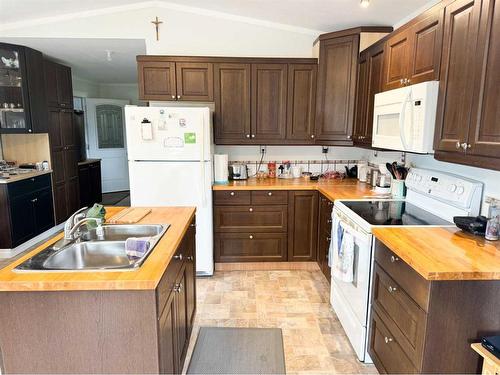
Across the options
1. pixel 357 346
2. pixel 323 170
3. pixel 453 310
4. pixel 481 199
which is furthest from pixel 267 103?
pixel 453 310

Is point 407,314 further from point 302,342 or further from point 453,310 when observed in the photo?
point 302,342

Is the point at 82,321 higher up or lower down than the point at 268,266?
higher up

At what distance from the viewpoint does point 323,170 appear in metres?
4.09

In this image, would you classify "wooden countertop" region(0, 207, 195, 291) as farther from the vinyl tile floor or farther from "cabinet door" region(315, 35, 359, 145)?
"cabinet door" region(315, 35, 359, 145)

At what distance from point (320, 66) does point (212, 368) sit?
2.90 m

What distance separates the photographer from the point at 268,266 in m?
3.62

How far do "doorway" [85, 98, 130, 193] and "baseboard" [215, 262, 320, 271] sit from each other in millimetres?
4556

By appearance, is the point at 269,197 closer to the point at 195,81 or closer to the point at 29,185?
the point at 195,81

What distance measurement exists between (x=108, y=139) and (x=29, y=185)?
129 inches

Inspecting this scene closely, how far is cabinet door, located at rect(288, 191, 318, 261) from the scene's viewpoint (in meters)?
3.47

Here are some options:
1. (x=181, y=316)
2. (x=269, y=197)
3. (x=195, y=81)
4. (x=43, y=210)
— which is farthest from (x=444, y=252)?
(x=43, y=210)

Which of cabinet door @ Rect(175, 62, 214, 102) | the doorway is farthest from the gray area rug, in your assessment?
the doorway

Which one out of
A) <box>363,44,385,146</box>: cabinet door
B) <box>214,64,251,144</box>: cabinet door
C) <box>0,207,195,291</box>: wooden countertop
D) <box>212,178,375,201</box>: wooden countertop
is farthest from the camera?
<box>214,64,251,144</box>: cabinet door

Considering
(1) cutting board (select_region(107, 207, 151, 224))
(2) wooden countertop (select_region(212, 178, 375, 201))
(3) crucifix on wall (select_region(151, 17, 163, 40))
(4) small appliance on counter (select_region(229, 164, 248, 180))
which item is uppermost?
(3) crucifix on wall (select_region(151, 17, 163, 40))
